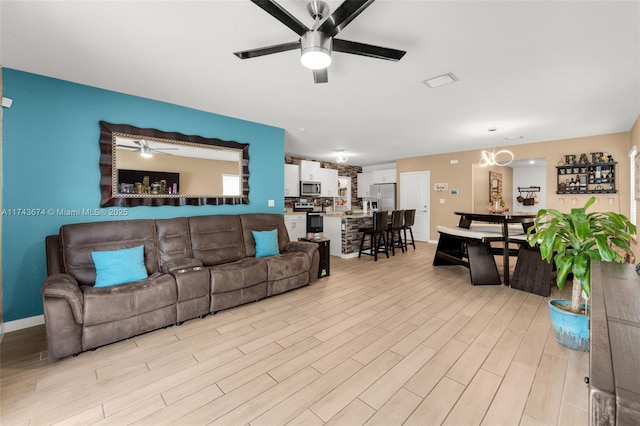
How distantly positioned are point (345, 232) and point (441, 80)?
349 cm

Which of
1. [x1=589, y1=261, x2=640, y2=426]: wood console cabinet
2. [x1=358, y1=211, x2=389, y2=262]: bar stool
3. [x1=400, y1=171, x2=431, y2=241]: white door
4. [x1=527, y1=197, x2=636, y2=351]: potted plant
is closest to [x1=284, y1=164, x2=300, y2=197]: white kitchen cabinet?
[x1=358, y1=211, x2=389, y2=262]: bar stool

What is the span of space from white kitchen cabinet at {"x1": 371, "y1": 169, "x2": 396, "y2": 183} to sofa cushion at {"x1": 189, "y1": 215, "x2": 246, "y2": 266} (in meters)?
6.06

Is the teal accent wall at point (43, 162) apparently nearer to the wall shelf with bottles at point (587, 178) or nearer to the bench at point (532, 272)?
the bench at point (532, 272)

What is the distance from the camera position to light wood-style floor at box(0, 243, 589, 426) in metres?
1.64

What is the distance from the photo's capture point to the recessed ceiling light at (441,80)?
112 inches

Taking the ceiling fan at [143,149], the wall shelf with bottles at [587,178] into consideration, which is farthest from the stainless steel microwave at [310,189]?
the wall shelf with bottles at [587,178]

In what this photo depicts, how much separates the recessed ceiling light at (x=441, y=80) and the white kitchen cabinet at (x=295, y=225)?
13.7 feet

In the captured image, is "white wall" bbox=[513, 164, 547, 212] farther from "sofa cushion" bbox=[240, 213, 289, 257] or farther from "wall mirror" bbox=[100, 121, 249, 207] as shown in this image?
"wall mirror" bbox=[100, 121, 249, 207]

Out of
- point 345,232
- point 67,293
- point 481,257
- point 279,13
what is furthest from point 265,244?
point 481,257

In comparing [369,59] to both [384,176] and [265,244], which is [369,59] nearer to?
[265,244]

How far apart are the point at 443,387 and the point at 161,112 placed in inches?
165

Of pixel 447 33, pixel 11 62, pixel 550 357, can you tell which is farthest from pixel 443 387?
pixel 11 62

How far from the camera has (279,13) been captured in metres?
1.60

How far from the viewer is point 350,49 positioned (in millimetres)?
1955
